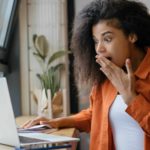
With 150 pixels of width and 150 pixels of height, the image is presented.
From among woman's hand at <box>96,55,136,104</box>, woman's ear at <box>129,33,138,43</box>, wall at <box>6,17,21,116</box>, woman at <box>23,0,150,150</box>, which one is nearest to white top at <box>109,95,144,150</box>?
woman at <box>23,0,150,150</box>

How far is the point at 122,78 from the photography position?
1273 millimetres

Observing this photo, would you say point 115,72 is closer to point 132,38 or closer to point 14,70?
point 132,38

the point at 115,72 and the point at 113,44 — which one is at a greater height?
the point at 113,44

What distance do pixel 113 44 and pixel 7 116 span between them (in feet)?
1.62

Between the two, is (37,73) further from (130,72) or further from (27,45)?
(130,72)

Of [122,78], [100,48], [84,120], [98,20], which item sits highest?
[98,20]

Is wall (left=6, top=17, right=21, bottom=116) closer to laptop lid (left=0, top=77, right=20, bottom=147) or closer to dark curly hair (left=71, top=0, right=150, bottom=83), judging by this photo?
dark curly hair (left=71, top=0, right=150, bottom=83)

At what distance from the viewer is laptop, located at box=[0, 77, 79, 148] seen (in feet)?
3.84

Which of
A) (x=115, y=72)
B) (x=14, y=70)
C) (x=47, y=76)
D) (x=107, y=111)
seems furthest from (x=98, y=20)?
(x=14, y=70)

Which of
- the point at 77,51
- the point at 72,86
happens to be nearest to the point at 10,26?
the point at 72,86

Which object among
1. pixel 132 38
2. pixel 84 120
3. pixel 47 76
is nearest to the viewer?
pixel 132 38

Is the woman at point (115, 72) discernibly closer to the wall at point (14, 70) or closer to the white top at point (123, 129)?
the white top at point (123, 129)

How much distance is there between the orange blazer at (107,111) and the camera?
1.23 m

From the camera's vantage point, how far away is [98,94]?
5.15 feet
